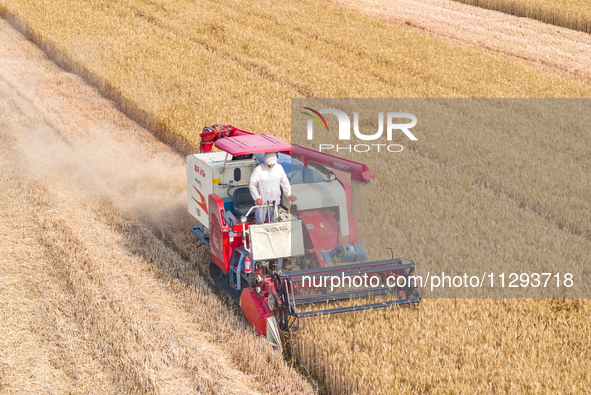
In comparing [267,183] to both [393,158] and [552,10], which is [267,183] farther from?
[552,10]

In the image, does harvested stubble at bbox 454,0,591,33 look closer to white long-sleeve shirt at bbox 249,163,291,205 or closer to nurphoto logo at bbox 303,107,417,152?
nurphoto logo at bbox 303,107,417,152

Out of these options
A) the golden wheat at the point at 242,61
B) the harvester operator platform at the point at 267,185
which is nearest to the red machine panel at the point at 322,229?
the harvester operator platform at the point at 267,185

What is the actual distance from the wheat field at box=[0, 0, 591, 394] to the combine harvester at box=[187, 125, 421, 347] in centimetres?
39

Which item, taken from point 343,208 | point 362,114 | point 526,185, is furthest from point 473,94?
point 343,208

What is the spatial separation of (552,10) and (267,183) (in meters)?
23.7

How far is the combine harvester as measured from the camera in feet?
23.2

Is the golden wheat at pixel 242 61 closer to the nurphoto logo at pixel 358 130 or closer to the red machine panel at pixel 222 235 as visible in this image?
the nurphoto logo at pixel 358 130

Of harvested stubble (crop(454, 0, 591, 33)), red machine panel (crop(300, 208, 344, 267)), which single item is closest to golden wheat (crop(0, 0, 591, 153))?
red machine panel (crop(300, 208, 344, 267))

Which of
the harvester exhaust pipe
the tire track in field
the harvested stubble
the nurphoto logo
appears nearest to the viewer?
the tire track in field

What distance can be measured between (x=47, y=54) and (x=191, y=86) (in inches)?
254

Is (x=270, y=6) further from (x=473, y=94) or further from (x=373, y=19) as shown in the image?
(x=473, y=94)

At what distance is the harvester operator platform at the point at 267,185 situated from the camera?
795 cm

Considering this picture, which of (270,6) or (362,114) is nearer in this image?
(362,114)

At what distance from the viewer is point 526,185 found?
1149cm
